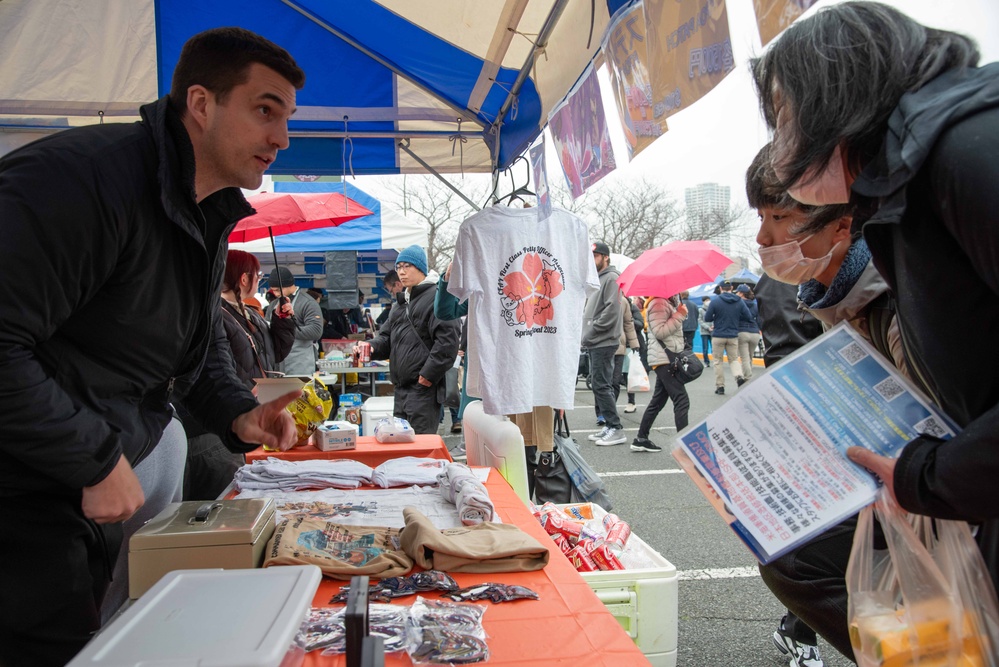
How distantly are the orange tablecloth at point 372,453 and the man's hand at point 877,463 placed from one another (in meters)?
2.25

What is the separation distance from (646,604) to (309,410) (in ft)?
6.23

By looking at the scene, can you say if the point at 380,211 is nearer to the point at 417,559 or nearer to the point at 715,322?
the point at 715,322

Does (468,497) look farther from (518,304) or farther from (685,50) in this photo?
(518,304)

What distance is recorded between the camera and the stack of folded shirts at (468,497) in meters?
1.98

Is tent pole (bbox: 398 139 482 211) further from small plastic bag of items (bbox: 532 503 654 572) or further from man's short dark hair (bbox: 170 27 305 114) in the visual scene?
man's short dark hair (bbox: 170 27 305 114)

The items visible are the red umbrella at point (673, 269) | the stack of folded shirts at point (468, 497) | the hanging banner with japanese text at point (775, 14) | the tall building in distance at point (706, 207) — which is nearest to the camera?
the hanging banner with japanese text at point (775, 14)

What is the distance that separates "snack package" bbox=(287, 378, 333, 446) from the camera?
3.15 m

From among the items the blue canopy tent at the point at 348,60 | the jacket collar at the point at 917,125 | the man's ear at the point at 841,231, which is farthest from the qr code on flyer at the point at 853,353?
the blue canopy tent at the point at 348,60

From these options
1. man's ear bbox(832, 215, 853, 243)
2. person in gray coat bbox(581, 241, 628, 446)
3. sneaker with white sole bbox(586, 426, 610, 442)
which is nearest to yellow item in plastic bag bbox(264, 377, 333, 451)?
man's ear bbox(832, 215, 853, 243)

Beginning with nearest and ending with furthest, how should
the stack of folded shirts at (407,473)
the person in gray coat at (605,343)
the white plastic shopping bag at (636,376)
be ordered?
1. the stack of folded shirts at (407,473)
2. the person in gray coat at (605,343)
3. the white plastic shopping bag at (636,376)

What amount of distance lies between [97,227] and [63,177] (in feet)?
0.37

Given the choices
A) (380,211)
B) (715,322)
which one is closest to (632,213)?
(715,322)

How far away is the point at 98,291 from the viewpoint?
139 centimetres

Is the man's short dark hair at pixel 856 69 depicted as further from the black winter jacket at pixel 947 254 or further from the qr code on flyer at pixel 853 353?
the qr code on flyer at pixel 853 353
